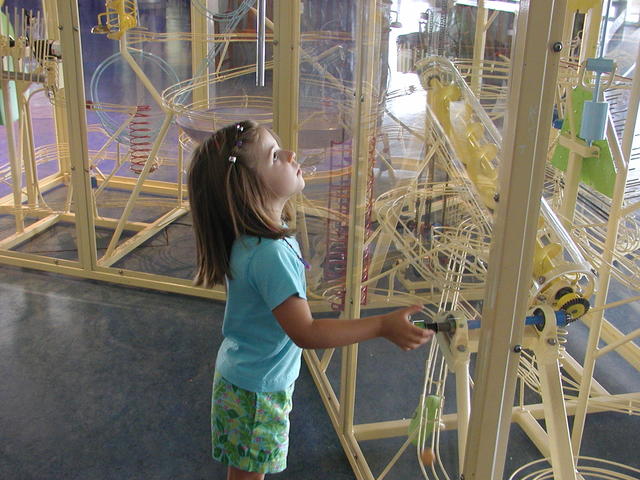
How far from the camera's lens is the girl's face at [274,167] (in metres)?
1.16

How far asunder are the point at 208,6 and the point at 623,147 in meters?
1.61

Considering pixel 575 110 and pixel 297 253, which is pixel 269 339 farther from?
pixel 575 110

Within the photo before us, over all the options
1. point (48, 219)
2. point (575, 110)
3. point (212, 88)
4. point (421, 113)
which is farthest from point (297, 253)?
point (48, 219)

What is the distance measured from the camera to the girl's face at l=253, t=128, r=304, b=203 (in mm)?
1160

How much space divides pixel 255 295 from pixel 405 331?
0.32 meters

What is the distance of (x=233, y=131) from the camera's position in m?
1.17

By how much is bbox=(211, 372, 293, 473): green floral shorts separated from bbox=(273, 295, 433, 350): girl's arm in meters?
0.25

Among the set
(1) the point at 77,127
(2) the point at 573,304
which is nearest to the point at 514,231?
(2) the point at 573,304

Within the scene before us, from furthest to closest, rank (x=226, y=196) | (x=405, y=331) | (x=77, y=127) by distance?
(x=77, y=127), (x=226, y=196), (x=405, y=331)

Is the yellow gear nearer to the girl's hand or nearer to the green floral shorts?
the girl's hand

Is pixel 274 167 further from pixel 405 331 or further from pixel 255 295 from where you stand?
pixel 405 331

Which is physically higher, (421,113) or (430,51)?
(430,51)

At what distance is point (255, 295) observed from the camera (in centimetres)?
118

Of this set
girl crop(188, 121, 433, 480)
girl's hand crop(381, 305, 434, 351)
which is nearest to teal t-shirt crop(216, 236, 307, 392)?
girl crop(188, 121, 433, 480)
